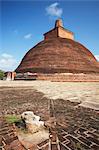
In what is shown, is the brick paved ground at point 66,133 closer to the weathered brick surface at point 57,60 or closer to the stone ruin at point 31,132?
the stone ruin at point 31,132

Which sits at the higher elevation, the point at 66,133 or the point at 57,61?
the point at 57,61

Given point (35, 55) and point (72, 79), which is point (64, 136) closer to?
point (72, 79)

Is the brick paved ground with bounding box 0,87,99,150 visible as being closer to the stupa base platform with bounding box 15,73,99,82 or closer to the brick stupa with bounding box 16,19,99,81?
the stupa base platform with bounding box 15,73,99,82

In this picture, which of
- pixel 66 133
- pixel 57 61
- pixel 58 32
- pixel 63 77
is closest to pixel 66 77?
pixel 63 77

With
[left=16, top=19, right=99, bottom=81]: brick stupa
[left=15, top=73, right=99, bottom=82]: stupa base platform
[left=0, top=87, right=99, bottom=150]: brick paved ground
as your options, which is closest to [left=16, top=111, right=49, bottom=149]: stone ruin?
[left=0, top=87, right=99, bottom=150]: brick paved ground

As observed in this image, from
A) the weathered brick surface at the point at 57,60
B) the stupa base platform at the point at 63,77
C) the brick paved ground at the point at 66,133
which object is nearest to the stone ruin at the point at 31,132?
the brick paved ground at the point at 66,133

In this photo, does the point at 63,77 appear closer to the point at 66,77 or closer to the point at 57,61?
the point at 66,77

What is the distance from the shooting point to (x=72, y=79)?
19.6m

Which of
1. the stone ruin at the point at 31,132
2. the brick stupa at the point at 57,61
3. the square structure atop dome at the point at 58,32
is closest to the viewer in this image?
the stone ruin at the point at 31,132

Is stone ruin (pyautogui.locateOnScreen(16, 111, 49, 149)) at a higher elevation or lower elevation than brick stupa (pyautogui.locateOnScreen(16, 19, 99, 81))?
lower

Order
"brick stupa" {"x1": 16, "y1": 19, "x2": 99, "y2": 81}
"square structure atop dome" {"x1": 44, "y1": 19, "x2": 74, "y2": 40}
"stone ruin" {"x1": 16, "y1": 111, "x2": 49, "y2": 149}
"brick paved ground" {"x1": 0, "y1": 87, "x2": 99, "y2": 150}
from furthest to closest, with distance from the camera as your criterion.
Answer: "square structure atop dome" {"x1": 44, "y1": 19, "x2": 74, "y2": 40}, "brick stupa" {"x1": 16, "y1": 19, "x2": 99, "y2": 81}, "stone ruin" {"x1": 16, "y1": 111, "x2": 49, "y2": 149}, "brick paved ground" {"x1": 0, "y1": 87, "x2": 99, "y2": 150}

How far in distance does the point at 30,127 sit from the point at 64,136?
22.1 inches

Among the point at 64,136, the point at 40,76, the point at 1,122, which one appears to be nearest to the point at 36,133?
the point at 64,136

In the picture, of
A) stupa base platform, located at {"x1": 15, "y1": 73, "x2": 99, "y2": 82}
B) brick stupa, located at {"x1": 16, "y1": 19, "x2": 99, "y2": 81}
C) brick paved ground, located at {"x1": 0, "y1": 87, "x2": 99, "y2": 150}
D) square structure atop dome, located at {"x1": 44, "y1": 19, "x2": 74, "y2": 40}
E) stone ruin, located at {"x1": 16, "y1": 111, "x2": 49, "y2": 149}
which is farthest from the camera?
square structure atop dome, located at {"x1": 44, "y1": 19, "x2": 74, "y2": 40}
